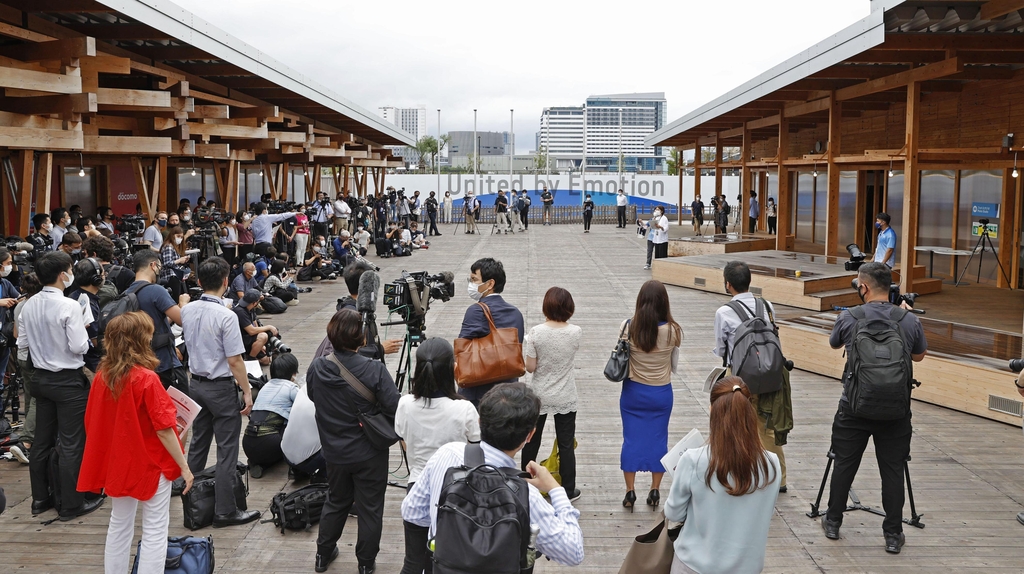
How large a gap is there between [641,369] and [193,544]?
2.89m

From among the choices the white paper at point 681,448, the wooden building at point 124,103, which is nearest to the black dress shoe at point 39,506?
the wooden building at point 124,103

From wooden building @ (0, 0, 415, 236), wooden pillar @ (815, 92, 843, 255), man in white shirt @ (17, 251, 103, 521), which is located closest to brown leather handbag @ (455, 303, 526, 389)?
man in white shirt @ (17, 251, 103, 521)

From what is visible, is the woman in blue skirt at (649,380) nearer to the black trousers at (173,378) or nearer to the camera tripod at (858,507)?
the camera tripod at (858,507)

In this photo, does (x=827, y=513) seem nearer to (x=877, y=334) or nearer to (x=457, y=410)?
(x=877, y=334)

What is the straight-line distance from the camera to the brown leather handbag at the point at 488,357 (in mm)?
5340

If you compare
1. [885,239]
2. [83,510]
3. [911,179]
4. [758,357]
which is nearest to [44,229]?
[83,510]

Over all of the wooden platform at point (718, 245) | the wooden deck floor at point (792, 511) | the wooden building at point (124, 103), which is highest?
the wooden building at point (124, 103)

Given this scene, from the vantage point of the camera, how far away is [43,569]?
15.8ft

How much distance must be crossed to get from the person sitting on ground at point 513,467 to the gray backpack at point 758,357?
8.50 ft

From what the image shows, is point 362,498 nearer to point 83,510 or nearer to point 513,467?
point 513,467

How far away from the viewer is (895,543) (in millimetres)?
5105

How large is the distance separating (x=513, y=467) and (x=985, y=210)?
51.3 feet

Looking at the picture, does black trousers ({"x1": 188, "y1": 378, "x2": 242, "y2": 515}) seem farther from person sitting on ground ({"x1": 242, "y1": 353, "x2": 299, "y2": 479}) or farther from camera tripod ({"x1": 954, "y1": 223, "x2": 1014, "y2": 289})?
camera tripod ({"x1": 954, "y1": 223, "x2": 1014, "y2": 289})

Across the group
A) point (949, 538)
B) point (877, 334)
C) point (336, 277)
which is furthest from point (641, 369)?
point (336, 277)
